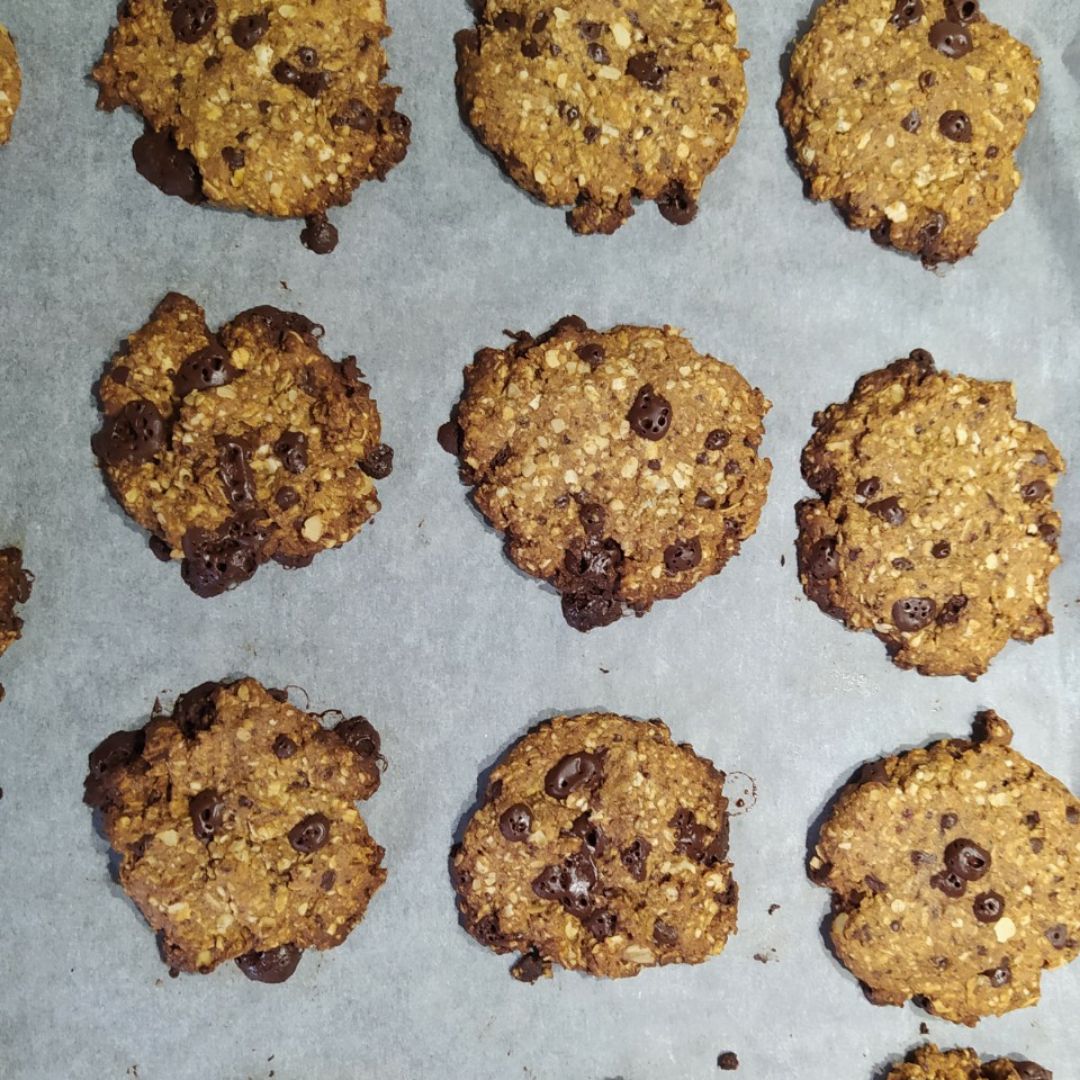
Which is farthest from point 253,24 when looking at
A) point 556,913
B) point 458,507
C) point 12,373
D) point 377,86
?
point 556,913

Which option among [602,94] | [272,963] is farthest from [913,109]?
[272,963]

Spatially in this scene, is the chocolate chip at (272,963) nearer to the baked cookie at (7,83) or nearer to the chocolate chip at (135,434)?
the chocolate chip at (135,434)

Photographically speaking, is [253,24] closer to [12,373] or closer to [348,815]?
[12,373]

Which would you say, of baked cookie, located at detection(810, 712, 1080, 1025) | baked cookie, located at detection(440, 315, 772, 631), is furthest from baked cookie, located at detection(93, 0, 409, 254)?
baked cookie, located at detection(810, 712, 1080, 1025)

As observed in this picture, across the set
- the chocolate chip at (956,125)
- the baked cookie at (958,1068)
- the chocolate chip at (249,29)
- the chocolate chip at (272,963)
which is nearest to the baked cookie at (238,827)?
the chocolate chip at (272,963)

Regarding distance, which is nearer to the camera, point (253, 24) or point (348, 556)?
point (253, 24)

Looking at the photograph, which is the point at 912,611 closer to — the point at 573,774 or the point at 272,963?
the point at 573,774

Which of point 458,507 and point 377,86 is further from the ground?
point 377,86
